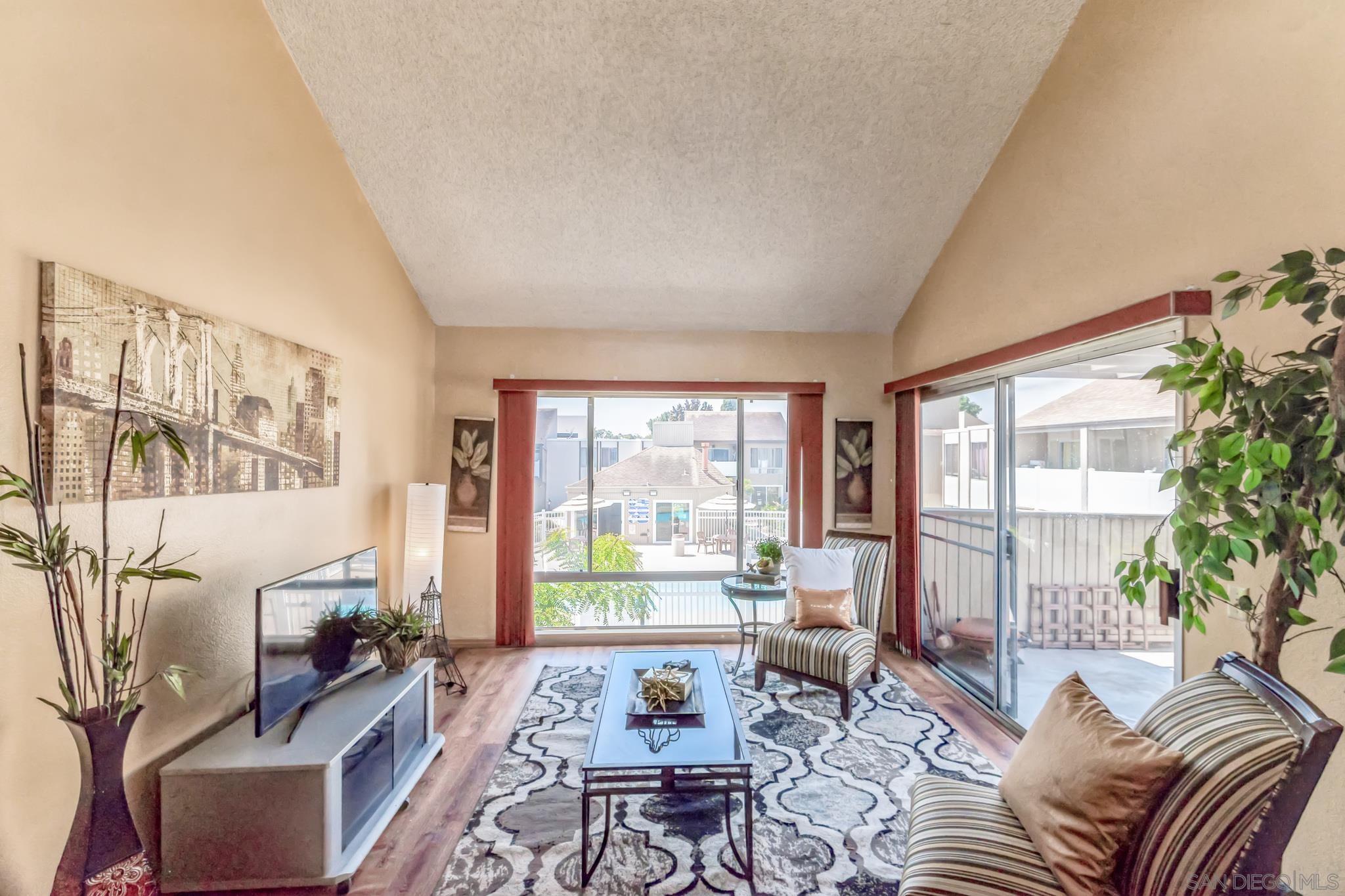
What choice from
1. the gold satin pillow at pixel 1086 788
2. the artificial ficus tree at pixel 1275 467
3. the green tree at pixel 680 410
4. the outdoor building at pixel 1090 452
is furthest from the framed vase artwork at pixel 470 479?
the artificial ficus tree at pixel 1275 467

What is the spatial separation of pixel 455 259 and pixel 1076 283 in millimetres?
3484

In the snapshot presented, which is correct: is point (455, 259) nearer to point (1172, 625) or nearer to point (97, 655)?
point (97, 655)

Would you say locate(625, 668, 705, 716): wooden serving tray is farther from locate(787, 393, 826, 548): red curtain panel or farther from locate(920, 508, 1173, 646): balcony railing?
locate(787, 393, 826, 548): red curtain panel

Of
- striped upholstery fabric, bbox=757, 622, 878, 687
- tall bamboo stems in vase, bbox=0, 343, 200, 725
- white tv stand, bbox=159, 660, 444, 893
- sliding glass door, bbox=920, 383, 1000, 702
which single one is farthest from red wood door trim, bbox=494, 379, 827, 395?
white tv stand, bbox=159, 660, 444, 893

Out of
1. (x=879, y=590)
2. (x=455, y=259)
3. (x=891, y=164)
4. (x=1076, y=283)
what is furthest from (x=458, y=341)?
(x=1076, y=283)

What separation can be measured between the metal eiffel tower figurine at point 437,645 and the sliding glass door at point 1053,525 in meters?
3.20

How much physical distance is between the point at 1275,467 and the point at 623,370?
11.9 feet

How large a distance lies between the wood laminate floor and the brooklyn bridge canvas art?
1479mm

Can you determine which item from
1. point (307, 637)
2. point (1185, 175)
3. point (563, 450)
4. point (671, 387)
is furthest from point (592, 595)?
point (1185, 175)

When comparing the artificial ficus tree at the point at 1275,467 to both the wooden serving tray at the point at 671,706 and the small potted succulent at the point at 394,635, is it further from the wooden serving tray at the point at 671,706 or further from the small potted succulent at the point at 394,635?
the small potted succulent at the point at 394,635

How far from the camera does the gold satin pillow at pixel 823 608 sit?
11.1 ft

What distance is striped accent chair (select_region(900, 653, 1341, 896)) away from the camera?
3.76ft

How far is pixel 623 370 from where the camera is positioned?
14.4 ft

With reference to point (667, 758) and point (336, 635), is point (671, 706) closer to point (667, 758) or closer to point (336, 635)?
point (667, 758)
